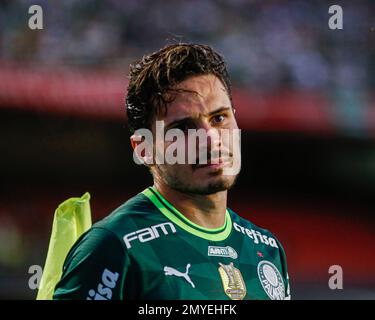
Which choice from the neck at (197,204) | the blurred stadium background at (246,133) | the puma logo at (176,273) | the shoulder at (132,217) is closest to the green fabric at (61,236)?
the shoulder at (132,217)

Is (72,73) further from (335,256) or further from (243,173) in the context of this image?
(335,256)

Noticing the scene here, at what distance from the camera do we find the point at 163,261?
84.3 inches

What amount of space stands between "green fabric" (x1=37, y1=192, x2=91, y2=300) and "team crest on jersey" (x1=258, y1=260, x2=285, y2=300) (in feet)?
2.17

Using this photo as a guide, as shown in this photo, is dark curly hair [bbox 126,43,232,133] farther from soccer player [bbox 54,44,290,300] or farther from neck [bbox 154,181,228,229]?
neck [bbox 154,181,228,229]

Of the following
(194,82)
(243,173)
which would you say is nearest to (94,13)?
(243,173)

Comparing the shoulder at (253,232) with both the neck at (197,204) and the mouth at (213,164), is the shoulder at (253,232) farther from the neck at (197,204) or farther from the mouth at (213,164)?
the mouth at (213,164)

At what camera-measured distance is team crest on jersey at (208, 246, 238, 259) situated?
2271 millimetres

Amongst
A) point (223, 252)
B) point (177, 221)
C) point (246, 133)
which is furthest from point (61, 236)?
point (246, 133)

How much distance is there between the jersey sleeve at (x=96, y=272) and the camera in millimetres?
2029

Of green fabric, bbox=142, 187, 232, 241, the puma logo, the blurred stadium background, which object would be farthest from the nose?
the blurred stadium background

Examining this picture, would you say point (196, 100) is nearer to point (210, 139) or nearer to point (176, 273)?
point (210, 139)

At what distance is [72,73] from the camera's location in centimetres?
638

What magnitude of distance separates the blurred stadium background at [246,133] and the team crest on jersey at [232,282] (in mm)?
4090

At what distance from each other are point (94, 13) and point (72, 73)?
33.8 inches
